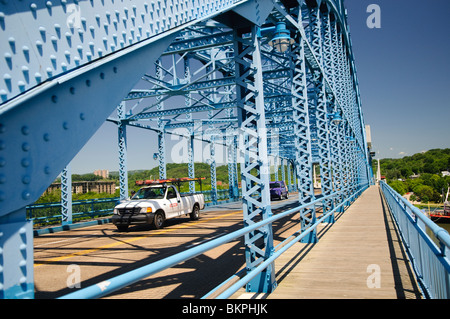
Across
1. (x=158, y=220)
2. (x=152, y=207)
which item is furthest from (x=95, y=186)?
(x=152, y=207)

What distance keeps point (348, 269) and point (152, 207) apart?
9972mm

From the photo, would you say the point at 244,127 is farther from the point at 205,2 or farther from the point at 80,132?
the point at 80,132

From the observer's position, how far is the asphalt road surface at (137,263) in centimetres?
677

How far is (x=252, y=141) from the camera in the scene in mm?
6801

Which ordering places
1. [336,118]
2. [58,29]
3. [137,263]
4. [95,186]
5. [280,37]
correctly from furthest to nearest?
[95,186] < [336,118] < [137,263] < [280,37] < [58,29]

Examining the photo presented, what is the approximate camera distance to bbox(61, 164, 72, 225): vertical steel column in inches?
718

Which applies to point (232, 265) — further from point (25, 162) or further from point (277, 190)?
point (277, 190)

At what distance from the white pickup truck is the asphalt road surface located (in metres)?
1.07

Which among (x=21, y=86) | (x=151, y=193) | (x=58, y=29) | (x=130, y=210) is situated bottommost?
(x=130, y=210)

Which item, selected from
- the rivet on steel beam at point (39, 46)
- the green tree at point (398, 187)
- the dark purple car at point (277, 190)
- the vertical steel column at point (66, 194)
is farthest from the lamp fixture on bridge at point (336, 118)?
the green tree at point (398, 187)

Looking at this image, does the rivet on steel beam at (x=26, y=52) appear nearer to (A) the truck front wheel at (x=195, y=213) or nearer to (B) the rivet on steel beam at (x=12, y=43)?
(B) the rivet on steel beam at (x=12, y=43)

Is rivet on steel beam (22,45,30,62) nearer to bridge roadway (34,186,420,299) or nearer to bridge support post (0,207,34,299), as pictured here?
bridge support post (0,207,34,299)
